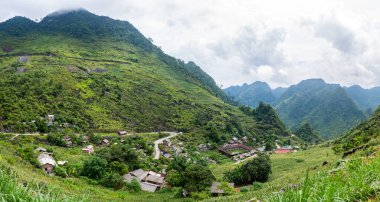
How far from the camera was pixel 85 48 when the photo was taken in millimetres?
138500

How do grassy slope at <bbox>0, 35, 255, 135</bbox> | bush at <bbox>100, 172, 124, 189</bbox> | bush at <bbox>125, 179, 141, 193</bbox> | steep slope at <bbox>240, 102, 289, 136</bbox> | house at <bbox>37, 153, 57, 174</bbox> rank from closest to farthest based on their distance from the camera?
1. house at <bbox>37, 153, 57, 174</bbox>
2. bush at <bbox>125, 179, 141, 193</bbox>
3. bush at <bbox>100, 172, 124, 189</bbox>
4. grassy slope at <bbox>0, 35, 255, 135</bbox>
5. steep slope at <bbox>240, 102, 289, 136</bbox>

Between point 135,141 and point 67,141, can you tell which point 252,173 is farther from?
point 67,141

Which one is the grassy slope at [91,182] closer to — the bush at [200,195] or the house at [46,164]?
the bush at [200,195]

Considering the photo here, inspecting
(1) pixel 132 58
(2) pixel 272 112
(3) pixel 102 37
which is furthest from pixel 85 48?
(2) pixel 272 112

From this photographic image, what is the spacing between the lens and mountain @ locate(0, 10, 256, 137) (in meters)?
68.1

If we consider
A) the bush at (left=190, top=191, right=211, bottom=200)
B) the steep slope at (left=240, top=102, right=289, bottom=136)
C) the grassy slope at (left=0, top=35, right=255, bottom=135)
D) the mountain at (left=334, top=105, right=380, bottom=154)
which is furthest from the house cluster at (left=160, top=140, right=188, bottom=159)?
the steep slope at (left=240, top=102, right=289, bottom=136)

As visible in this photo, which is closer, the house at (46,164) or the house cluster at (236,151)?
the house at (46,164)

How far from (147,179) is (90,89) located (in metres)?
49.2

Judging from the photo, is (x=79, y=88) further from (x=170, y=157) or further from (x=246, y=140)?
(x=246, y=140)

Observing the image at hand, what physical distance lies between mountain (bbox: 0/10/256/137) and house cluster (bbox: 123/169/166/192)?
24697mm

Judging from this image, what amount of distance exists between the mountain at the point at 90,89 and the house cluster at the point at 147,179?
81.0ft

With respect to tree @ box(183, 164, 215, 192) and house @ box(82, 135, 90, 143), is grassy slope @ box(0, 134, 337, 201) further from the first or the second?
house @ box(82, 135, 90, 143)

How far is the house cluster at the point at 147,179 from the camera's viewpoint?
136 feet

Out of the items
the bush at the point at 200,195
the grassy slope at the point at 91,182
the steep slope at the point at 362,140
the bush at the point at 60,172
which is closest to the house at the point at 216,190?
the bush at the point at 200,195
